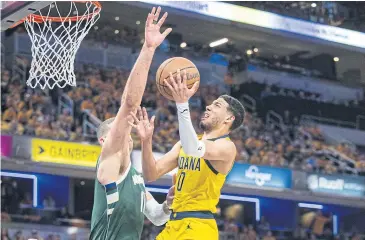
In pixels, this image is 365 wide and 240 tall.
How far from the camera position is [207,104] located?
23172mm

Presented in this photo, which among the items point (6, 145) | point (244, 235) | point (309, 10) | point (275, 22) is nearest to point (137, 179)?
point (6, 145)

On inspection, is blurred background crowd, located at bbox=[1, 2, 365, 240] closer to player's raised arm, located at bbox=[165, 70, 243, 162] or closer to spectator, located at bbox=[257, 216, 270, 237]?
spectator, located at bbox=[257, 216, 270, 237]

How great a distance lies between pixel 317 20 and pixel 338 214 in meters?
6.49

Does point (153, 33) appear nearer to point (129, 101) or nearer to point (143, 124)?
point (129, 101)

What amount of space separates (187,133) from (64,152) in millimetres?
11964

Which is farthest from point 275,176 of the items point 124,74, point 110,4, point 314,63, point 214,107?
point 214,107

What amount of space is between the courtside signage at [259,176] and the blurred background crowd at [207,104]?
8.7 inches

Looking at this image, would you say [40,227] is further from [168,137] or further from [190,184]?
[190,184]

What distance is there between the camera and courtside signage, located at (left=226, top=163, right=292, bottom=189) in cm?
1967

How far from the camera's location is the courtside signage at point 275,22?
21172 mm

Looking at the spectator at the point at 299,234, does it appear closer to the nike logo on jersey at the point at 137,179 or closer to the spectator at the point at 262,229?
the spectator at the point at 262,229

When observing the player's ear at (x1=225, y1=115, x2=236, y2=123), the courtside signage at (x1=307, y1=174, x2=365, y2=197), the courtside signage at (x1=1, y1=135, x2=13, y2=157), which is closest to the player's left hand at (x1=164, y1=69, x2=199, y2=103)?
the player's ear at (x1=225, y1=115, x2=236, y2=123)

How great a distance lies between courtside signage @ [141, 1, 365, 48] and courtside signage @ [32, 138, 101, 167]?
5.36 m

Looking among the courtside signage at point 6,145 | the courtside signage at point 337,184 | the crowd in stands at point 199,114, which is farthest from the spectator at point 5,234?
the courtside signage at point 337,184
